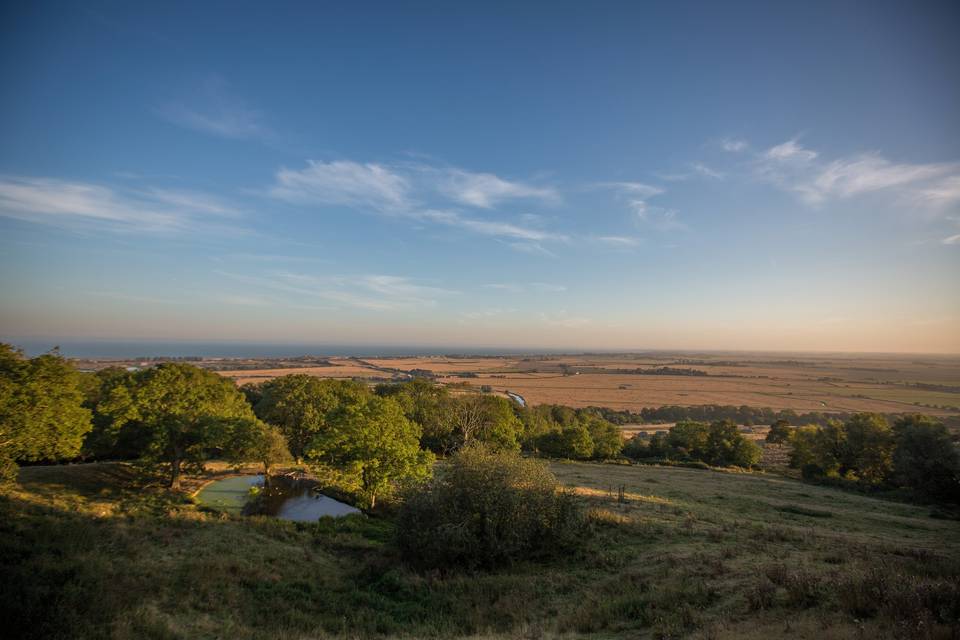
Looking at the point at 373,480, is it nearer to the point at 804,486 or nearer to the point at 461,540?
the point at 461,540

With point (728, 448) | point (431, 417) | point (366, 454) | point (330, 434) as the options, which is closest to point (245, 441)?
point (330, 434)

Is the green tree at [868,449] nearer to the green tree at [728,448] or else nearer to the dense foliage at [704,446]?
the green tree at [728,448]

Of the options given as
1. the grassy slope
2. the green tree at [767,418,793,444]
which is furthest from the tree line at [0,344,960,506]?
the green tree at [767,418,793,444]

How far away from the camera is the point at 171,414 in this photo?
31.1 meters

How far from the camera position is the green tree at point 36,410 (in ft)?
73.4

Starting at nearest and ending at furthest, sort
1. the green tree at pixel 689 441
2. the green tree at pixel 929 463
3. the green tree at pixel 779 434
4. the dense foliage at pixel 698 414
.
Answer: the green tree at pixel 929 463, the green tree at pixel 689 441, the green tree at pixel 779 434, the dense foliage at pixel 698 414

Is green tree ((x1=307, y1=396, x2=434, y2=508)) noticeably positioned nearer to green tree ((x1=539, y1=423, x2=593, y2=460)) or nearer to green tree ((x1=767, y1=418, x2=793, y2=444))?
green tree ((x1=539, y1=423, x2=593, y2=460))

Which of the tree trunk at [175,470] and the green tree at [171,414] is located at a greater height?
the green tree at [171,414]

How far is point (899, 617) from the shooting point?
7.54 meters

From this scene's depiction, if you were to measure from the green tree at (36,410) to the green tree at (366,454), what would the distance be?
1421cm

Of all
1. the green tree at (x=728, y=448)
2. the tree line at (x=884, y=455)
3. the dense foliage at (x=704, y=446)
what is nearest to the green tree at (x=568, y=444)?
the dense foliage at (x=704, y=446)

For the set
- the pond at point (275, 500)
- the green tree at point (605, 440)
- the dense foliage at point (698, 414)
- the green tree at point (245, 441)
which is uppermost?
the green tree at point (245, 441)

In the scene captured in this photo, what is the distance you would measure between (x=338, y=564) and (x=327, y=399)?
34826 mm

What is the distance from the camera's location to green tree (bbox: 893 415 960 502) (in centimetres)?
3441
